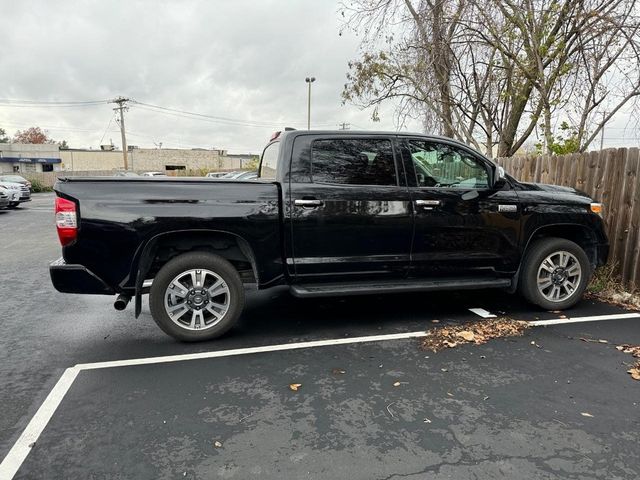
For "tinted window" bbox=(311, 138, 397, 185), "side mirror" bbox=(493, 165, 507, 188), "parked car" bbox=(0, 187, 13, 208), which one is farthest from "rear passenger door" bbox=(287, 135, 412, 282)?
"parked car" bbox=(0, 187, 13, 208)

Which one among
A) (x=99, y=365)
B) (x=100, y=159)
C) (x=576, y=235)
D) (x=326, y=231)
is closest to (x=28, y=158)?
(x=100, y=159)

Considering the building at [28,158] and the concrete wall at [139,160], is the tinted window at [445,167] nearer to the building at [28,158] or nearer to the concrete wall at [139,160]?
the concrete wall at [139,160]

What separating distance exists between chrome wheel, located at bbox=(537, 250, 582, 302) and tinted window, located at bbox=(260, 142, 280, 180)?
3.24 m

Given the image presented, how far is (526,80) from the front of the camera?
9188 mm

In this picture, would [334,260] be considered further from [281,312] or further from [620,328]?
[620,328]

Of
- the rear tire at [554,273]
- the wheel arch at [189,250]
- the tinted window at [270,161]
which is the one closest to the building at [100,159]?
the tinted window at [270,161]

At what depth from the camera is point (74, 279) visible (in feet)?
→ 12.8

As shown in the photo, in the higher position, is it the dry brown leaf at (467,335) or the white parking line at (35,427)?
the dry brown leaf at (467,335)

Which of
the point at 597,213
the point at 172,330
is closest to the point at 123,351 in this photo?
the point at 172,330

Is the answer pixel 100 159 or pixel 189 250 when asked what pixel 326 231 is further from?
pixel 100 159

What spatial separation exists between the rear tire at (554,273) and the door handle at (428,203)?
4.49 ft

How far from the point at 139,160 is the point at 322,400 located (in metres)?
72.4

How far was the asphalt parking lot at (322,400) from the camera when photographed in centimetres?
251

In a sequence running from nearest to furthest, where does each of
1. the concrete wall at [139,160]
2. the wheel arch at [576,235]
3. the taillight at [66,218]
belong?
the taillight at [66,218] < the wheel arch at [576,235] < the concrete wall at [139,160]
